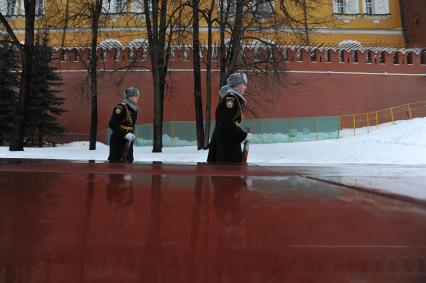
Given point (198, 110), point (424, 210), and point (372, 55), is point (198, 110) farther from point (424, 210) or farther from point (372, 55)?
point (424, 210)

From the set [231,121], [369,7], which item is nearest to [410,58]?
[369,7]

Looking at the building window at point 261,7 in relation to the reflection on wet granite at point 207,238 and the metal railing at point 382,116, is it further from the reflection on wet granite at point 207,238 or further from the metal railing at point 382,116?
the metal railing at point 382,116

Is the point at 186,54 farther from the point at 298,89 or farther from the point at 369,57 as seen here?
the point at 369,57

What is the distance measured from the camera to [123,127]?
5.58 metres

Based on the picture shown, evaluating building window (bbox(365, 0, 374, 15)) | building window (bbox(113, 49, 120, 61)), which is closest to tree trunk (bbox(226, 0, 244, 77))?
building window (bbox(113, 49, 120, 61))

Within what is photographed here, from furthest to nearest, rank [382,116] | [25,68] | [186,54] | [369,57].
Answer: [369,57]
[382,116]
[186,54]
[25,68]

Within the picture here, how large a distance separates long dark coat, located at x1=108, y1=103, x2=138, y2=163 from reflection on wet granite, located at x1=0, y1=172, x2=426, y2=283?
12.2 feet

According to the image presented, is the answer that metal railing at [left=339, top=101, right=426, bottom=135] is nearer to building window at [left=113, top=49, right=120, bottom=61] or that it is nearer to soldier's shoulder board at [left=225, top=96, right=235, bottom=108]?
building window at [left=113, top=49, right=120, bottom=61]

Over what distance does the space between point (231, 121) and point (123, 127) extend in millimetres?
2091

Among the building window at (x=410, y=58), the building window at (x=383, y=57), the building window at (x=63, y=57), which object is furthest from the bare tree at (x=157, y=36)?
the building window at (x=410, y=58)

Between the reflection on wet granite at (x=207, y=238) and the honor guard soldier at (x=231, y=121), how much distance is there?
2300mm

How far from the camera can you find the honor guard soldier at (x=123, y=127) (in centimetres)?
550

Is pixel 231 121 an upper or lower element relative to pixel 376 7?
lower

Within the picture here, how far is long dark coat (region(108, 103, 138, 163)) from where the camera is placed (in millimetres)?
5492
